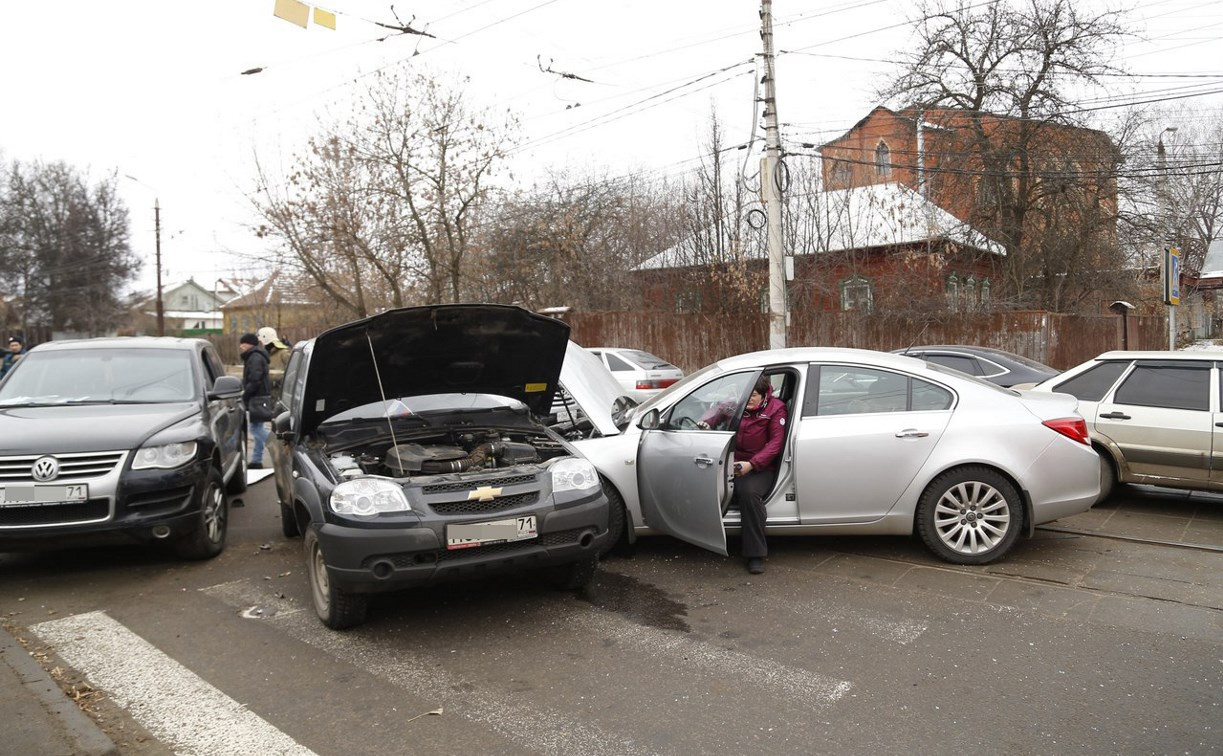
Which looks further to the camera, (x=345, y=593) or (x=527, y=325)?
(x=527, y=325)

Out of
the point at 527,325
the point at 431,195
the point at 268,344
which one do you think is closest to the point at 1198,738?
the point at 527,325

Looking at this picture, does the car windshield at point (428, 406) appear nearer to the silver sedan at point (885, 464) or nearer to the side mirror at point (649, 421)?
the silver sedan at point (885, 464)

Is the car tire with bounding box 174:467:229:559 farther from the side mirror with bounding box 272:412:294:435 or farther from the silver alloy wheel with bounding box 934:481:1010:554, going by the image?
the silver alloy wheel with bounding box 934:481:1010:554

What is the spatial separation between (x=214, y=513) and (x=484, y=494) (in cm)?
321

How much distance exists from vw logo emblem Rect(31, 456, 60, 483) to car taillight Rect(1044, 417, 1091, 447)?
6705 mm

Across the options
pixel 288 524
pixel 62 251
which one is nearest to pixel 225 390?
pixel 288 524

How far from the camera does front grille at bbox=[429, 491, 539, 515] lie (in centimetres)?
448

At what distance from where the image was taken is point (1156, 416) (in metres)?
7.08

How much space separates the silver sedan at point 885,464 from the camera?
18.2ft

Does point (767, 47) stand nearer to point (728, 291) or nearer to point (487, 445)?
point (728, 291)

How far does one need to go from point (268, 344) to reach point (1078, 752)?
35.8 ft

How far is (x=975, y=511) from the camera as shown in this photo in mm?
5629

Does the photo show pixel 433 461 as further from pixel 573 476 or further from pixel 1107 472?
pixel 1107 472

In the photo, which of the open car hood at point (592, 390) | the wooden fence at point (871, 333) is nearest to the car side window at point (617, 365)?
the wooden fence at point (871, 333)
